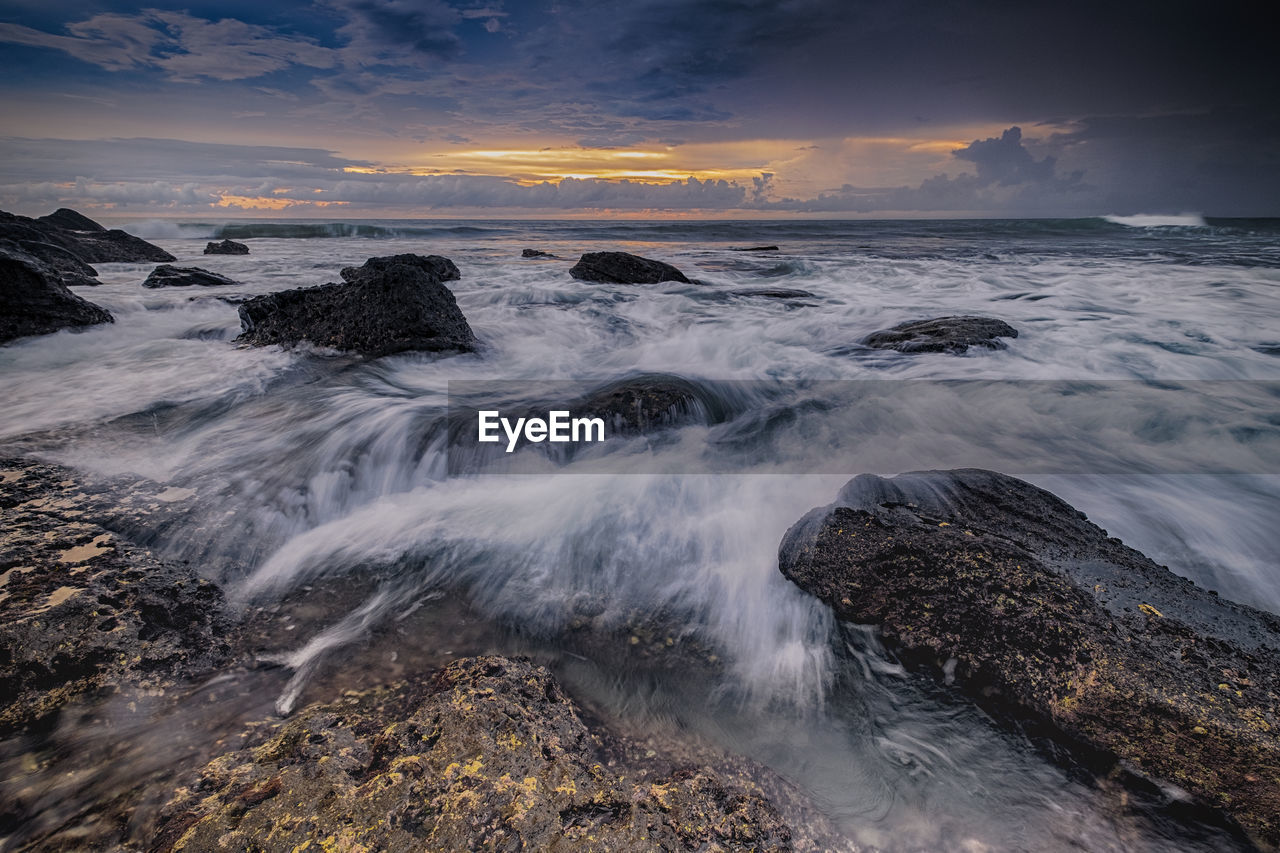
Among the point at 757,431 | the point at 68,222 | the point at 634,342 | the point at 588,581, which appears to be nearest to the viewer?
the point at 588,581

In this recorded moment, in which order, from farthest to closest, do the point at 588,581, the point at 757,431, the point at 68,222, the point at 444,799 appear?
the point at 68,222 → the point at 757,431 → the point at 588,581 → the point at 444,799

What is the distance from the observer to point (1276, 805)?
5.63ft

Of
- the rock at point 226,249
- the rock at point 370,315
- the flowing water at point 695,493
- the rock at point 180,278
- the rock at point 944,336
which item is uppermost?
the rock at point 226,249

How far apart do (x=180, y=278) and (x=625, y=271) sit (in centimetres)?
920

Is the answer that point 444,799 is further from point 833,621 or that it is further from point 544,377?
point 544,377

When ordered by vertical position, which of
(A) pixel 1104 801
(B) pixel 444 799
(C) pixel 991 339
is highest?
(C) pixel 991 339

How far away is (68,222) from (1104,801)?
30.4 m

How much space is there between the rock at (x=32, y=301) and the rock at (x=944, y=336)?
1056 centimetres

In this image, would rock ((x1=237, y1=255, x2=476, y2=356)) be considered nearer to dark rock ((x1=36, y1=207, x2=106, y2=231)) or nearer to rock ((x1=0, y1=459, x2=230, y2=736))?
rock ((x1=0, y1=459, x2=230, y2=736))

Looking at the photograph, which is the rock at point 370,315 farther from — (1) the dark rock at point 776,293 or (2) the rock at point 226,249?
(2) the rock at point 226,249

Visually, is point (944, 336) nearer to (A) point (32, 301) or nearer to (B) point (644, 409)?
(B) point (644, 409)

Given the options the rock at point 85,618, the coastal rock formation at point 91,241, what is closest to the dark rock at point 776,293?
the rock at point 85,618

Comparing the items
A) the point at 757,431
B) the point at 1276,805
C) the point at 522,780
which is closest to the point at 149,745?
the point at 522,780

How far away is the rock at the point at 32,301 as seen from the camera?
6633mm
